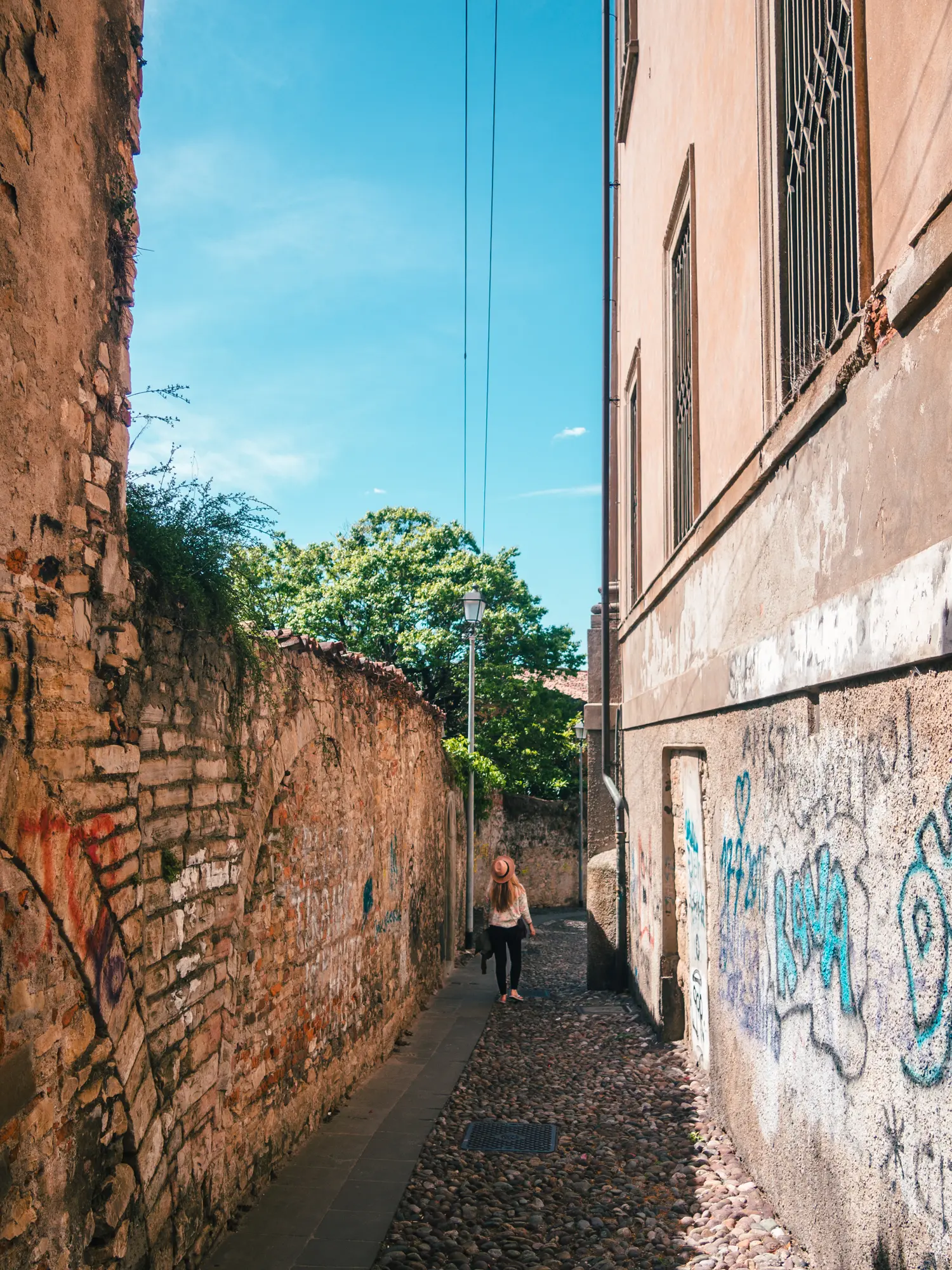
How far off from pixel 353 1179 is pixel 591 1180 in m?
1.16

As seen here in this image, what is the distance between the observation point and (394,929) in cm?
841

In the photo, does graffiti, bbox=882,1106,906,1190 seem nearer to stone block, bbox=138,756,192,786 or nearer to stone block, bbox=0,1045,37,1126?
stone block, bbox=0,1045,37,1126

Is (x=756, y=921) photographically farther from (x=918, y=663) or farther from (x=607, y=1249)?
(x=918, y=663)

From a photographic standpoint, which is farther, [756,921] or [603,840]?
[603,840]

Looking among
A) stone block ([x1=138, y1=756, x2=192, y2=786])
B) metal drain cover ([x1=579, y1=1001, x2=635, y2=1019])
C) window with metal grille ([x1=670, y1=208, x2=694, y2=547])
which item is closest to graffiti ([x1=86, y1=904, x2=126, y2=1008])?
stone block ([x1=138, y1=756, x2=192, y2=786])

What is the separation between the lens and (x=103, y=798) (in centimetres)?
318

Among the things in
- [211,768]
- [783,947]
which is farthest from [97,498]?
[783,947]

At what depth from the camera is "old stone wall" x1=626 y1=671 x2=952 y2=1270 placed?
2.79m

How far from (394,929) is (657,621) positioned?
3344mm

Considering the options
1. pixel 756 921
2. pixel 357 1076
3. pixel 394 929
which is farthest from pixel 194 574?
pixel 394 929

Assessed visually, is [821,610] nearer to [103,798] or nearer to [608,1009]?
[103,798]

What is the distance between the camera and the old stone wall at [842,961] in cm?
279

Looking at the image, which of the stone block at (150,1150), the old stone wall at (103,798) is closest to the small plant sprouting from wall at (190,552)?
the old stone wall at (103,798)

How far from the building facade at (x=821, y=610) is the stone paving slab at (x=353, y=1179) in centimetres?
170
